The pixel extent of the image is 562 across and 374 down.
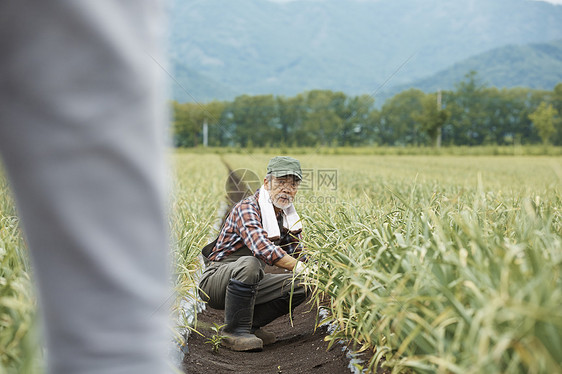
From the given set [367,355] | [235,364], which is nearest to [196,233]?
[235,364]

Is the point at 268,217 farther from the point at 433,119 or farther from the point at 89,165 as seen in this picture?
the point at 433,119

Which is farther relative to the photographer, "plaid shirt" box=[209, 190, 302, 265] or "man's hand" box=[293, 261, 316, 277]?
"plaid shirt" box=[209, 190, 302, 265]

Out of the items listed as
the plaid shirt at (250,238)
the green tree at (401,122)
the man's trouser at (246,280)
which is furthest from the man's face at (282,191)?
the green tree at (401,122)

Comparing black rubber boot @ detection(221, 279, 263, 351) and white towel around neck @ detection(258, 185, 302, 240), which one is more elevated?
white towel around neck @ detection(258, 185, 302, 240)

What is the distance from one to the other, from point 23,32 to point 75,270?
20 cm

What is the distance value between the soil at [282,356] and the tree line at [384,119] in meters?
47.9

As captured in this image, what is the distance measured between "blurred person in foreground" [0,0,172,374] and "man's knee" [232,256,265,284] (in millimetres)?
2541

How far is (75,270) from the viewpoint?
0.43 metres

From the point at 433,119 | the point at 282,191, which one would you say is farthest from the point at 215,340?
the point at 433,119

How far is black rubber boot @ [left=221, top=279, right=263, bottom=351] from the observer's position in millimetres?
2994

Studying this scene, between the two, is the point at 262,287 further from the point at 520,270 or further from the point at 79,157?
the point at 79,157

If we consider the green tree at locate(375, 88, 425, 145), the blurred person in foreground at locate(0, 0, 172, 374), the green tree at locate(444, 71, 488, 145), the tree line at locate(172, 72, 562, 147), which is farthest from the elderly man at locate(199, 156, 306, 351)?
the green tree at locate(375, 88, 425, 145)

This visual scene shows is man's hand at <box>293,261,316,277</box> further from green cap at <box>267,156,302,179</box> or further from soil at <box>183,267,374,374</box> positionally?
green cap at <box>267,156,302,179</box>

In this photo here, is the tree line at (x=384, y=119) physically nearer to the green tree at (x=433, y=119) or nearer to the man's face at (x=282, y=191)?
the green tree at (x=433, y=119)
